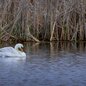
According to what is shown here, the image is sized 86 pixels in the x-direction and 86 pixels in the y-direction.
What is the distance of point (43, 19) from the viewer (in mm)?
22047

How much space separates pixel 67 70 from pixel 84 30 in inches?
393

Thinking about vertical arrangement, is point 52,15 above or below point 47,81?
above

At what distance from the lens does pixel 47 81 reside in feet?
34.4

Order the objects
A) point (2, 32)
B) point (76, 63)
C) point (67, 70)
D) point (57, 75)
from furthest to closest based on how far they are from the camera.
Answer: point (2, 32), point (76, 63), point (67, 70), point (57, 75)

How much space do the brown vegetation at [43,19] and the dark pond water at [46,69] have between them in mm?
4108

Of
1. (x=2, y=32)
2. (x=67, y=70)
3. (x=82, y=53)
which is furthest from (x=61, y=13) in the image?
(x=67, y=70)

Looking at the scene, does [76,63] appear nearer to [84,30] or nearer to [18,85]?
[18,85]

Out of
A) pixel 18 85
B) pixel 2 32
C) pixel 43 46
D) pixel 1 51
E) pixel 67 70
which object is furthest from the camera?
pixel 2 32

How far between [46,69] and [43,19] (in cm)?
995

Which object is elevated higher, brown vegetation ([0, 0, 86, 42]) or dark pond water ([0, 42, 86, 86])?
brown vegetation ([0, 0, 86, 42])

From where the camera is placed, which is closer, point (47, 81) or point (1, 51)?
point (47, 81)

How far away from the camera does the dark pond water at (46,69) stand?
10416 millimetres

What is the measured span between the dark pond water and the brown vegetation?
13.5 ft

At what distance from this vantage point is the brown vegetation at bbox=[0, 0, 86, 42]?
70.3ft
